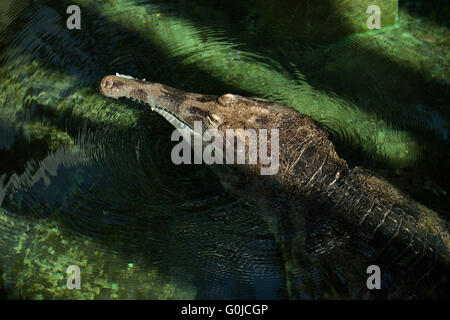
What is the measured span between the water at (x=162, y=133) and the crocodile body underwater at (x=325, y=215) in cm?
17

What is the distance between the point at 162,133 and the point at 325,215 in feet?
6.30

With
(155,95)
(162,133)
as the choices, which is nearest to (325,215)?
(162,133)

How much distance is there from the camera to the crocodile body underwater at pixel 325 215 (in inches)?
148

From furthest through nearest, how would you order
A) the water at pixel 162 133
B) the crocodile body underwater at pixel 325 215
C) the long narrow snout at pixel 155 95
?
1. the long narrow snout at pixel 155 95
2. the water at pixel 162 133
3. the crocodile body underwater at pixel 325 215

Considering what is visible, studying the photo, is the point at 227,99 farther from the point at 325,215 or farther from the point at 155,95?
the point at 325,215

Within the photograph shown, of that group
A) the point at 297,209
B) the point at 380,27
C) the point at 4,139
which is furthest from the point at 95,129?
the point at 380,27

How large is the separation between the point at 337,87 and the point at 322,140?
999 mm

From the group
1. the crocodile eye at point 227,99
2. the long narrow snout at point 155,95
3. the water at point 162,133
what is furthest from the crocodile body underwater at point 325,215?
the long narrow snout at point 155,95

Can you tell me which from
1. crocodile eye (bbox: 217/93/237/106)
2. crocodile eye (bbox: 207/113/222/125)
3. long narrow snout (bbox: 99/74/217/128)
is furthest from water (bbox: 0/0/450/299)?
crocodile eye (bbox: 217/93/237/106)

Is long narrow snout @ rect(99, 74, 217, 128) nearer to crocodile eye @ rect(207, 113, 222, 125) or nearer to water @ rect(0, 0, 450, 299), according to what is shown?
water @ rect(0, 0, 450, 299)

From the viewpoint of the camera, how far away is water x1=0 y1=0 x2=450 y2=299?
12.9ft

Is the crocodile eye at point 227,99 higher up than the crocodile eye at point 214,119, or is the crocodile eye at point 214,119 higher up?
the crocodile eye at point 227,99

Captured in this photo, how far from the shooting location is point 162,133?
4414 millimetres

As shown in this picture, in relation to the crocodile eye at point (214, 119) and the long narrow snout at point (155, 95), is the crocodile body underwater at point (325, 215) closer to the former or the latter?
the crocodile eye at point (214, 119)
